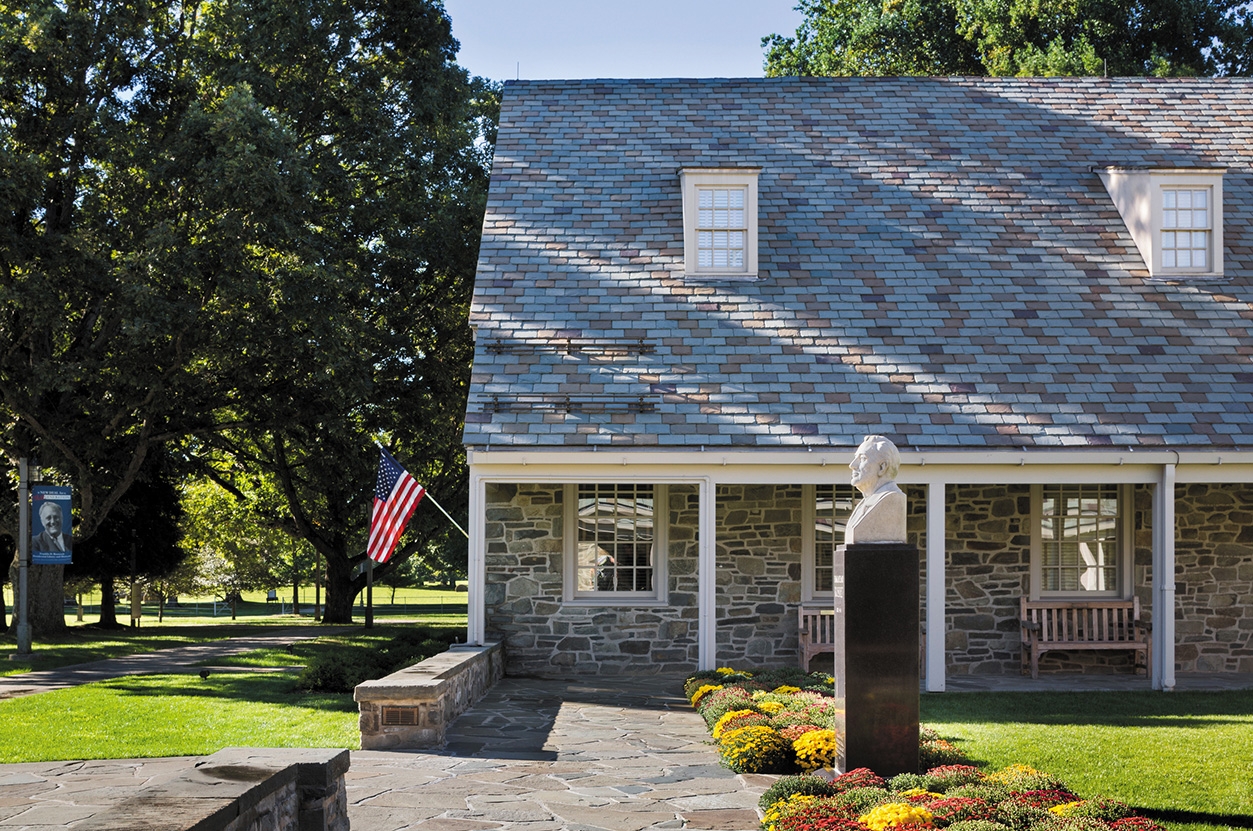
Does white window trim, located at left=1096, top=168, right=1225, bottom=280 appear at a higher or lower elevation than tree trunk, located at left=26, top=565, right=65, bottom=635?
higher

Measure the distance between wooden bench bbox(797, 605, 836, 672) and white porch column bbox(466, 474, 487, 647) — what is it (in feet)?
11.7

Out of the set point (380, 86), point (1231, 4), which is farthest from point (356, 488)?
point (1231, 4)

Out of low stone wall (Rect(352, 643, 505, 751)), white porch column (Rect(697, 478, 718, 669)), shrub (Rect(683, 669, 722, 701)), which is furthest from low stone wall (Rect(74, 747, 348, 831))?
white porch column (Rect(697, 478, 718, 669))

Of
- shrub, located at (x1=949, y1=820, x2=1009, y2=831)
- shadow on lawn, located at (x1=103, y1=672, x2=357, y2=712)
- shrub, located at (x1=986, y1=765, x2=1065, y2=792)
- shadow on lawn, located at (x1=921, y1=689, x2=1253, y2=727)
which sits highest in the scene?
shrub, located at (x1=949, y1=820, x2=1009, y2=831)

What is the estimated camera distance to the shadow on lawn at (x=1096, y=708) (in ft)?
33.7

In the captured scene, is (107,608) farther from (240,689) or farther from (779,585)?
(779,585)

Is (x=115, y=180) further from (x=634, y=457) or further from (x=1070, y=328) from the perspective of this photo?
(x=1070, y=328)

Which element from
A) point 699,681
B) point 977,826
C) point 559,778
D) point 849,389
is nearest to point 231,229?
point 849,389

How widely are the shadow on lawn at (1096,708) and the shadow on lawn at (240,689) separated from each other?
5.74 meters

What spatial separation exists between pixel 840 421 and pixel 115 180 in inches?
523

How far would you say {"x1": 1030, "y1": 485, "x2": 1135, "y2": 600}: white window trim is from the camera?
46.0 feet

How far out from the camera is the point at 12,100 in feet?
63.1

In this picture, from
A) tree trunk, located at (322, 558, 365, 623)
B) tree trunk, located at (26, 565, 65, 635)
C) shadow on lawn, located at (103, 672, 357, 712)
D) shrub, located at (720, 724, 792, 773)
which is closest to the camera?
shrub, located at (720, 724, 792, 773)

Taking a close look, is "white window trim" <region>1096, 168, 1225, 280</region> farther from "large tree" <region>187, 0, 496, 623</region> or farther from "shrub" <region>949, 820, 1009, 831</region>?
"large tree" <region>187, 0, 496, 623</region>
